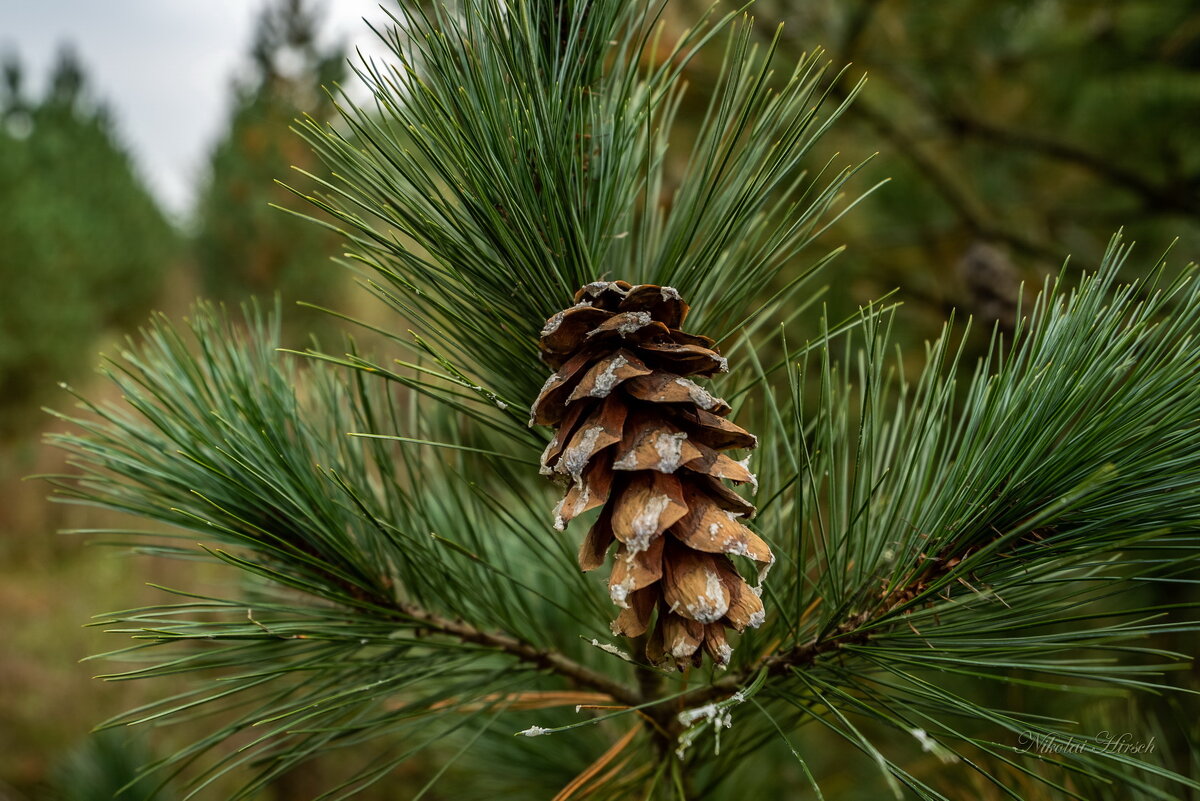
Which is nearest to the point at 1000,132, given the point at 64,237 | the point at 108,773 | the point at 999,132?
the point at 999,132

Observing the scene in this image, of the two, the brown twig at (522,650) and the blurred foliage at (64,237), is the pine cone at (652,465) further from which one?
the blurred foliage at (64,237)

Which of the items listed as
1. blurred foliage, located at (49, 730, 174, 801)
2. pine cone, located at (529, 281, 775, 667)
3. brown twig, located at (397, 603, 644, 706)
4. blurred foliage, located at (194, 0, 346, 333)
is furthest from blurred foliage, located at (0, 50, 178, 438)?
pine cone, located at (529, 281, 775, 667)

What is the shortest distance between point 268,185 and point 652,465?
3.47 m

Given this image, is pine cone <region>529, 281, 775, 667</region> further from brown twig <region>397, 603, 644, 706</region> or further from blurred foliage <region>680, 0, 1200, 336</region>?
blurred foliage <region>680, 0, 1200, 336</region>

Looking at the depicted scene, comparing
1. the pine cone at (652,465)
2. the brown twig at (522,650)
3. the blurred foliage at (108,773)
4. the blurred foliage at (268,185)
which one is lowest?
the blurred foliage at (108,773)

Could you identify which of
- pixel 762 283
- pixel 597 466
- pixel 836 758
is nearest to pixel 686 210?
pixel 762 283

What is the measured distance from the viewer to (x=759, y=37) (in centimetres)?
119

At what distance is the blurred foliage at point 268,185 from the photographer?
3.26 meters

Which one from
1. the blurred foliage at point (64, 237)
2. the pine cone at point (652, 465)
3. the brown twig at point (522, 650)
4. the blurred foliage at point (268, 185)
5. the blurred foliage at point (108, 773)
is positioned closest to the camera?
the pine cone at point (652, 465)

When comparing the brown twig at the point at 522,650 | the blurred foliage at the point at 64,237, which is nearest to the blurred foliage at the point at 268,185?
the blurred foliage at the point at 64,237

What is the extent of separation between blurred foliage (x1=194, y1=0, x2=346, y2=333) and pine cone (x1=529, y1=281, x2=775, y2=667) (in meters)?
3.04

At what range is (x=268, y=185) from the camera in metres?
3.37

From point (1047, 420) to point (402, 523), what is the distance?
1.46 feet

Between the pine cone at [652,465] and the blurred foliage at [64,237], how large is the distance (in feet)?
16.8
